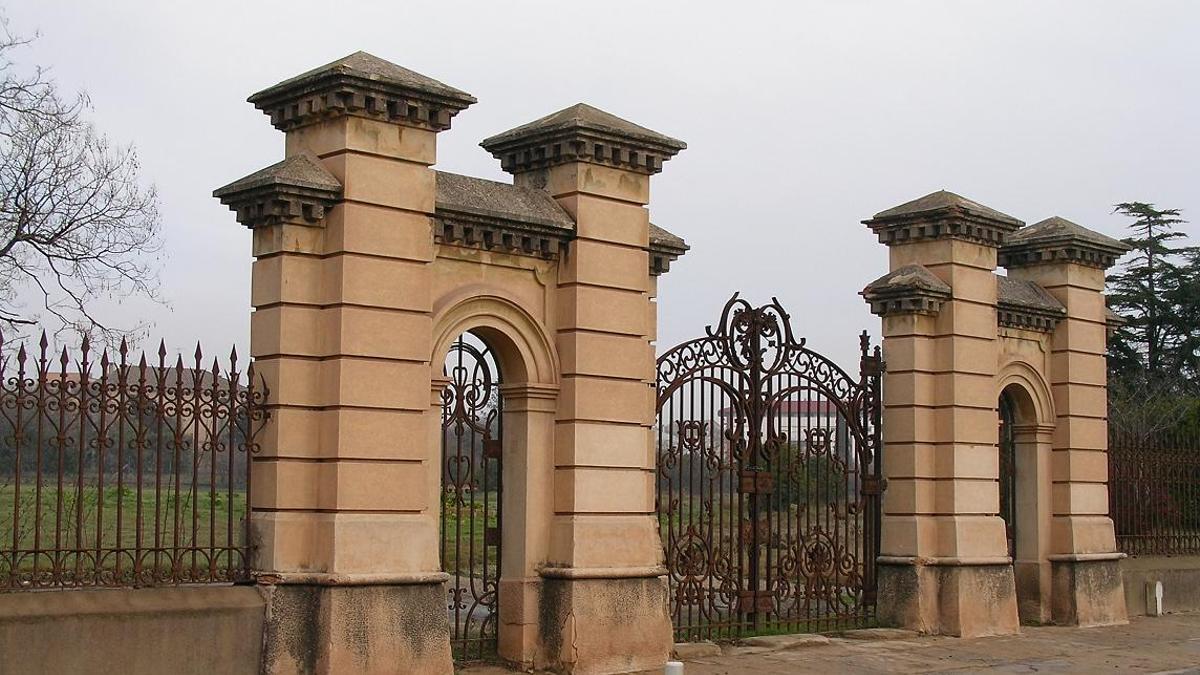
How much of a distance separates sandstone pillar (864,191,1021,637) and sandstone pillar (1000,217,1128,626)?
1449mm

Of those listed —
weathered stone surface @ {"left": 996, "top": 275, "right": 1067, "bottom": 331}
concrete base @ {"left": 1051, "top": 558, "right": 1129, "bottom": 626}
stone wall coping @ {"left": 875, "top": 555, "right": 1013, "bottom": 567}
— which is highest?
weathered stone surface @ {"left": 996, "top": 275, "right": 1067, "bottom": 331}

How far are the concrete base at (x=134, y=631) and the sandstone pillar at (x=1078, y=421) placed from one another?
37.9 feet

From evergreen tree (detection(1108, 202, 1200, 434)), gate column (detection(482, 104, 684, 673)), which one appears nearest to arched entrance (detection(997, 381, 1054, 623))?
gate column (detection(482, 104, 684, 673))

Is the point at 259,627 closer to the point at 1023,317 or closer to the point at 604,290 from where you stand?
the point at 604,290

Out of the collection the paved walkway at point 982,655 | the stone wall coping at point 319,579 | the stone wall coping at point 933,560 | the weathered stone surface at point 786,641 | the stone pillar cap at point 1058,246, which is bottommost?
the paved walkway at point 982,655

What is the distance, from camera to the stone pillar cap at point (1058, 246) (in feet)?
65.4

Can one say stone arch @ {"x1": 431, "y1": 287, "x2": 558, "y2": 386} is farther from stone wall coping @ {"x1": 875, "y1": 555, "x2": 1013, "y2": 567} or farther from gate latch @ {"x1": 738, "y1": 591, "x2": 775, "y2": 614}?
stone wall coping @ {"x1": 875, "y1": 555, "x2": 1013, "y2": 567}

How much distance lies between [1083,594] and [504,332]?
31.7ft

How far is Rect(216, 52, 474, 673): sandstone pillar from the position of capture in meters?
11.9

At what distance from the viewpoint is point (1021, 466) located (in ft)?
64.5

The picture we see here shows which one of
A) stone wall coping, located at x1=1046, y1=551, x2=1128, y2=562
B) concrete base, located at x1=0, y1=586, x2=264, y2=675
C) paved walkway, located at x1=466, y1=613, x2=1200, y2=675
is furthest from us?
stone wall coping, located at x1=1046, y1=551, x2=1128, y2=562

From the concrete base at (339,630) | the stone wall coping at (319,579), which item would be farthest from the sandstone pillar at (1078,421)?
the stone wall coping at (319,579)

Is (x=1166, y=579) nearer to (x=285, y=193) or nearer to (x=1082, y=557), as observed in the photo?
(x=1082, y=557)

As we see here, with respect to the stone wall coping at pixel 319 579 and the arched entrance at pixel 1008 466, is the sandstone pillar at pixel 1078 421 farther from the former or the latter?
the stone wall coping at pixel 319 579
